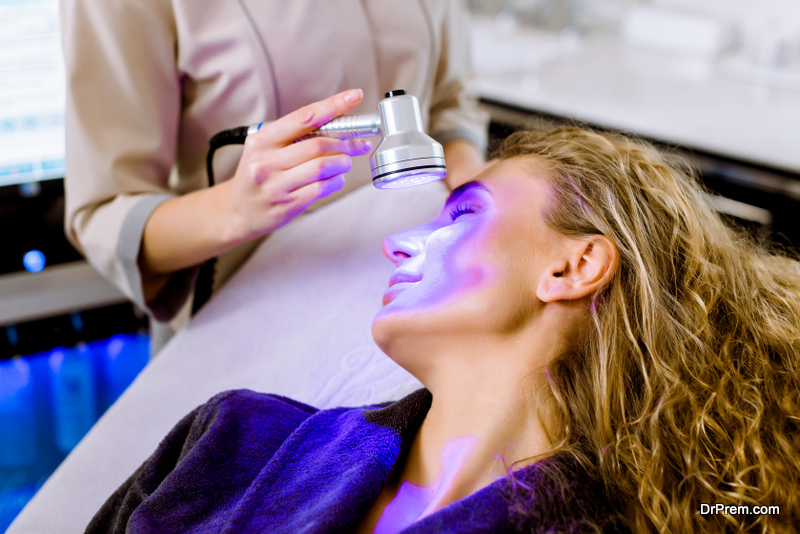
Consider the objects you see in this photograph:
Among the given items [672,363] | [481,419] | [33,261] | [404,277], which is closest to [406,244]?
[404,277]

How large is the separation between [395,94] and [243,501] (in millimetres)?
545

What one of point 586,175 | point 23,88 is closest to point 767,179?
point 586,175

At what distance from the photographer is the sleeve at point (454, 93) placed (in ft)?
4.32

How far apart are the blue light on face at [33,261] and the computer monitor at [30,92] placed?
218 millimetres

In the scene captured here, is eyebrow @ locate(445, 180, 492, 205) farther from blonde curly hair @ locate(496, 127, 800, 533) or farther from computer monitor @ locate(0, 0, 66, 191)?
computer monitor @ locate(0, 0, 66, 191)

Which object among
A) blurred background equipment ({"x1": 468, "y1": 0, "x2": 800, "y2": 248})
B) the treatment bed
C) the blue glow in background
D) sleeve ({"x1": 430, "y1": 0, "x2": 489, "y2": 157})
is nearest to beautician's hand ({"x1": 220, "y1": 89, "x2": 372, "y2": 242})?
the treatment bed

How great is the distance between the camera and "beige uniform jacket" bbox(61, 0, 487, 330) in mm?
999

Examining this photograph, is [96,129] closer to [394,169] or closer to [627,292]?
[394,169]

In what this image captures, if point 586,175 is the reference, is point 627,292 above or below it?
below

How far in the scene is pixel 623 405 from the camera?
79 centimetres

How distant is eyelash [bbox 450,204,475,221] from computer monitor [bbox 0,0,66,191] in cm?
117

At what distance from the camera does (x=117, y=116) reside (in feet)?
3.35

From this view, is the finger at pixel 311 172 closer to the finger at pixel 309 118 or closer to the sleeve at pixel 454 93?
the finger at pixel 309 118

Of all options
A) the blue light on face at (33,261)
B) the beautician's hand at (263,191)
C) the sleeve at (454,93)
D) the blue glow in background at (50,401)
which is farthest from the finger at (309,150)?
the blue light on face at (33,261)
